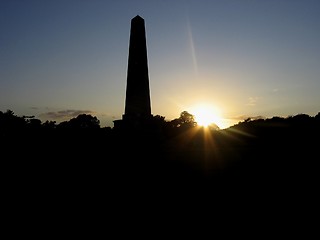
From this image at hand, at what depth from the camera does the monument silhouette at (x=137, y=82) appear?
14.7 m

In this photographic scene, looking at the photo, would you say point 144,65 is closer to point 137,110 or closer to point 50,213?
point 137,110

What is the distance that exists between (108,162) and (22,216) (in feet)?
10.5

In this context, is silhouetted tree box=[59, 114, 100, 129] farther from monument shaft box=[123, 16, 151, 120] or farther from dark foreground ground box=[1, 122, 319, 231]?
dark foreground ground box=[1, 122, 319, 231]

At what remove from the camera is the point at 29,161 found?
8438 mm

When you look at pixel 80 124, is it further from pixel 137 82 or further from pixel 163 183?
pixel 163 183

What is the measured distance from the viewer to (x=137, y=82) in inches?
579

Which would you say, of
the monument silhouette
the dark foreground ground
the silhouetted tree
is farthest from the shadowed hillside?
the silhouetted tree

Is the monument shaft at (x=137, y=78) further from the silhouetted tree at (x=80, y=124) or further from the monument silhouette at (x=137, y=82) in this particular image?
the silhouetted tree at (x=80, y=124)

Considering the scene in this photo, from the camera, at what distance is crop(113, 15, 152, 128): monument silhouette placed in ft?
48.2

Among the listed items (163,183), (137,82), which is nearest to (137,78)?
(137,82)

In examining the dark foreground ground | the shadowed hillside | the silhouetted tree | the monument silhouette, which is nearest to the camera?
the dark foreground ground

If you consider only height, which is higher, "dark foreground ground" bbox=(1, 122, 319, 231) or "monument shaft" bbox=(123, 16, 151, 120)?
"monument shaft" bbox=(123, 16, 151, 120)

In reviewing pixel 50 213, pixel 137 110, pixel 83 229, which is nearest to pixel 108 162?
pixel 50 213

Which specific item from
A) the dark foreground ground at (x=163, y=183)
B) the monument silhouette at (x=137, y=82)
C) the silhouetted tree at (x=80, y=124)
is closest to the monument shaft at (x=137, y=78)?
the monument silhouette at (x=137, y=82)
